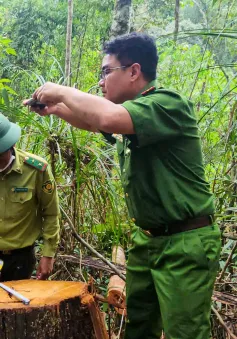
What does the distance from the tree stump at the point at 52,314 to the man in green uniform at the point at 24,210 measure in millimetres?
499

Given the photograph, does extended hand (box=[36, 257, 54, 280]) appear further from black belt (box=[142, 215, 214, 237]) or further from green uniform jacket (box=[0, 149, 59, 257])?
black belt (box=[142, 215, 214, 237])

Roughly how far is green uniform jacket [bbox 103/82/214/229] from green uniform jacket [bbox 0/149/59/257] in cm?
85

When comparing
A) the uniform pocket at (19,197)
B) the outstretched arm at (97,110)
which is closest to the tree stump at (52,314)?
the uniform pocket at (19,197)

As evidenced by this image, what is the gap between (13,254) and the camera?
2.63 metres

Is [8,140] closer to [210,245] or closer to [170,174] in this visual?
[170,174]

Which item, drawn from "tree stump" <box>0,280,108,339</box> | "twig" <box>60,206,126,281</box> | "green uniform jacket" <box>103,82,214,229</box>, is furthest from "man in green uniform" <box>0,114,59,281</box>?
"green uniform jacket" <box>103,82,214,229</box>

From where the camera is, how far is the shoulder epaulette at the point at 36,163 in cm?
260

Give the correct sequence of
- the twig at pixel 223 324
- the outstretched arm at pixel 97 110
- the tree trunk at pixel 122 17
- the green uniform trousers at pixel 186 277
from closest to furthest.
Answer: the outstretched arm at pixel 97 110
the green uniform trousers at pixel 186 277
the twig at pixel 223 324
the tree trunk at pixel 122 17

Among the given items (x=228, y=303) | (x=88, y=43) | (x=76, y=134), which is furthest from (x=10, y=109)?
(x=88, y=43)

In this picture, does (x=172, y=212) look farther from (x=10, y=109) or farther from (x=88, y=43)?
(x=88, y=43)

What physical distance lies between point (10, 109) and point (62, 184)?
745mm

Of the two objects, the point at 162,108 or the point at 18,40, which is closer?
the point at 162,108

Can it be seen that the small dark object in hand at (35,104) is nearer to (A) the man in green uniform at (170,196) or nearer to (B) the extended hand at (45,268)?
(A) the man in green uniform at (170,196)

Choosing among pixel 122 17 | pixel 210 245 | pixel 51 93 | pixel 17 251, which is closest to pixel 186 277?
pixel 210 245
